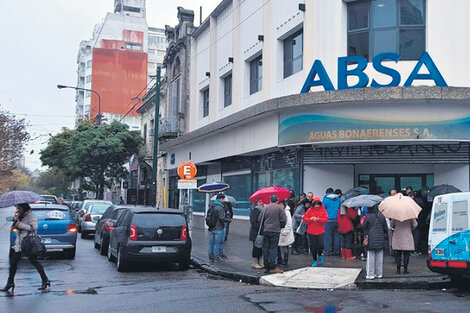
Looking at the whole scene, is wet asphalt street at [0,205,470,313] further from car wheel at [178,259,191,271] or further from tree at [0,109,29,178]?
tree at [0,109,29,178]

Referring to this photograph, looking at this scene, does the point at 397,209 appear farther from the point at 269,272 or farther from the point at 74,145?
the point at 74,145

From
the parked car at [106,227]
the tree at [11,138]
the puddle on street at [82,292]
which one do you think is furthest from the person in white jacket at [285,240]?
the tree at [11,138]

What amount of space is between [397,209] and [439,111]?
17.9 ft

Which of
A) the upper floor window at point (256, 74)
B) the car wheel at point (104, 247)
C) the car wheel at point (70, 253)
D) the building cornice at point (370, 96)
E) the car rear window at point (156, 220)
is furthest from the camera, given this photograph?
the upper floor window at point (256, 74)

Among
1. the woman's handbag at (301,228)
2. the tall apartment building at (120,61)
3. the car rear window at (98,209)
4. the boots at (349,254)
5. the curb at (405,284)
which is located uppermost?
the tall apartment building at (120,61)

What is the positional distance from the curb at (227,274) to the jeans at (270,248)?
0.75 m

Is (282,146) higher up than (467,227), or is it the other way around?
(282,146)

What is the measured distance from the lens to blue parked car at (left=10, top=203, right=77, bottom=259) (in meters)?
15.6

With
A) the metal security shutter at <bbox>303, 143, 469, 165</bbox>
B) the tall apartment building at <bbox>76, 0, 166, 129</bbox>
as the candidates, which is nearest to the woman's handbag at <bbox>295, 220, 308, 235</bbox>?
the metal security shutter at <bbox>303, 143, 469, 165</bbox>

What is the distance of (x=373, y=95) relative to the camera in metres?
16.3

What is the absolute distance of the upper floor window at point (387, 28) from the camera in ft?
56.9

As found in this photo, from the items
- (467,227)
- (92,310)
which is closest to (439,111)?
(467,227)

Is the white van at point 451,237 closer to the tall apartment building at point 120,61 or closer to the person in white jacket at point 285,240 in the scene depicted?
the person in white jacket at point 285,240

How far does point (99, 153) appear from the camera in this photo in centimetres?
4050
